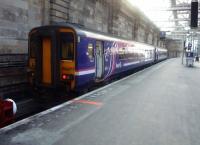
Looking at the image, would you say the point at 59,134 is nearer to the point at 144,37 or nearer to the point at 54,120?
the point at 54,120

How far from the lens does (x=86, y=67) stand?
9984 millimetres

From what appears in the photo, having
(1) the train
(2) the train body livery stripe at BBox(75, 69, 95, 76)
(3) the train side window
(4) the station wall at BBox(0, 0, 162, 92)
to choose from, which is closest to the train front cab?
(1) the train

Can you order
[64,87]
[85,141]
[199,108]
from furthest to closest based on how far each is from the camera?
[64,87] < [199,108] < [85,141]

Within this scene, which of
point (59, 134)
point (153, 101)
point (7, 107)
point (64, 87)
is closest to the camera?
point (59, 134)

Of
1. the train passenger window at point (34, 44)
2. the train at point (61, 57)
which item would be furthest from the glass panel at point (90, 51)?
the train passenger window at point (34, 44)

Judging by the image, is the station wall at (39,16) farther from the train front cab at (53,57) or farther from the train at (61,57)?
the train front cab at (53,57)

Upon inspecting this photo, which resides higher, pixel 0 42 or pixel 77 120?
pixel 0 42

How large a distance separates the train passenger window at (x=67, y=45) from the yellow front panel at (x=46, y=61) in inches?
22.3

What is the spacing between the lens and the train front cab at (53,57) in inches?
364

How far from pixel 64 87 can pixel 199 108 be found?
476 cm

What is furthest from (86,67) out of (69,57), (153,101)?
(153,101)

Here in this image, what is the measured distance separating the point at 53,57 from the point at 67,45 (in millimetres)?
670

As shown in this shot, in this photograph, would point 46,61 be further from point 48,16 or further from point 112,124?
point 48,16

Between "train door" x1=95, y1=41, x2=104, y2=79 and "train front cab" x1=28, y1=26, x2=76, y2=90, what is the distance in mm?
2254
